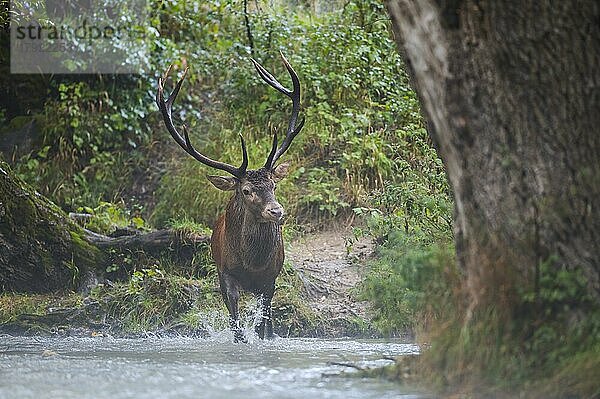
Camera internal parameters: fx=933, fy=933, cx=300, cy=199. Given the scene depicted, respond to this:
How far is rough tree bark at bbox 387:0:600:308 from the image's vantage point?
4105 millimetres

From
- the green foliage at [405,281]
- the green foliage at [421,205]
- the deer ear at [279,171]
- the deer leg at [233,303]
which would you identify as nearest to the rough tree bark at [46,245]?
the deer leg at [233,303]

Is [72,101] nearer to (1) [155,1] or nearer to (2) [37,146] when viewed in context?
(2) [37,146]

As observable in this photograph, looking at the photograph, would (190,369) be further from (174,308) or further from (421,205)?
(174,308)

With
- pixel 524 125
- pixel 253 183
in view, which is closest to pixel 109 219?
pixel 253 183

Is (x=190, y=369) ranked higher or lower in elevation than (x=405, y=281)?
lower

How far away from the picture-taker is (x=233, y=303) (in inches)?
330

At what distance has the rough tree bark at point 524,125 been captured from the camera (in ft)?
13.5

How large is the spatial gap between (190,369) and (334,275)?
5.70 metres

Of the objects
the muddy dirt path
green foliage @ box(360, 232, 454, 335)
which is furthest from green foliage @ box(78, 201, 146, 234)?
green foliage @ box(360, 232, 454, 335)

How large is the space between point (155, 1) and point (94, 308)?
19.3 ft

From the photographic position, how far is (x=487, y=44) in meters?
4.21

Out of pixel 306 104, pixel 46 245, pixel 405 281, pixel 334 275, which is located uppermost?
pixel 306 104

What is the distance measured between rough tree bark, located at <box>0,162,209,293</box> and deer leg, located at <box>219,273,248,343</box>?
7.40ft

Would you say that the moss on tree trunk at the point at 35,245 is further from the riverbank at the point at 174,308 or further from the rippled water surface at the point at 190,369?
the rippled water surface at the point at 190,369
